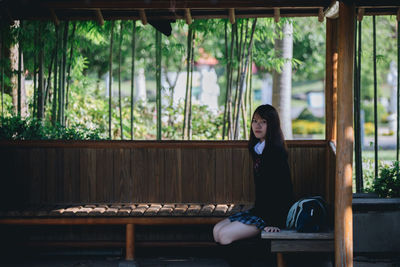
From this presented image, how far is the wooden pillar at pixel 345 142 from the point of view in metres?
4.34

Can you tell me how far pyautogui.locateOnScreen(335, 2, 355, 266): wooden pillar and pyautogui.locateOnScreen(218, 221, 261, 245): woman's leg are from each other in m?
0.62

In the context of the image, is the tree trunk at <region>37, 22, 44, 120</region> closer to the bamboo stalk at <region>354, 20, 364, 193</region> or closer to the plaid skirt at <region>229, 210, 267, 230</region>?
the plaid skirt at <region>229, 210, 267, 230</region>

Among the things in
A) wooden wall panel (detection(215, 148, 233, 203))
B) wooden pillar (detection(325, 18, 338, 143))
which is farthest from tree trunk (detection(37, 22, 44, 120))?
wooden pillar (detection(325, 18, 338, 143))

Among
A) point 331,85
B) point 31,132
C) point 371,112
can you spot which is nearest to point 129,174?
point 31,132

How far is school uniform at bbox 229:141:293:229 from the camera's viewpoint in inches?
177

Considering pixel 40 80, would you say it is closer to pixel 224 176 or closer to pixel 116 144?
pixel 116 144

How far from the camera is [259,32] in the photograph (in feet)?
23.3

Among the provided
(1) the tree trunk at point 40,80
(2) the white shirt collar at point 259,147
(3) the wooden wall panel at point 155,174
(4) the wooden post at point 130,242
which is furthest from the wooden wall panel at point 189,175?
(1) the tree trunk at point 40,80

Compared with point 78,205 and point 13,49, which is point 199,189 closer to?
point 78,205

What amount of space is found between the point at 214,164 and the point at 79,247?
58.5 inches

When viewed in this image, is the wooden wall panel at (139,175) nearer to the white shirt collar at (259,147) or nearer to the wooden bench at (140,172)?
the wooden bench at (140,172)

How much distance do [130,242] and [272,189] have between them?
4.89 feet

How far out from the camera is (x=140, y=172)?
5.71 m

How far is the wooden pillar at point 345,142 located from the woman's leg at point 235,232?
2.03 feet
